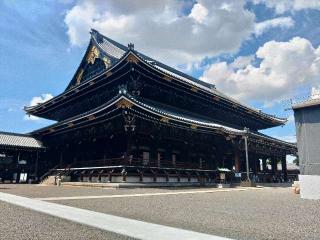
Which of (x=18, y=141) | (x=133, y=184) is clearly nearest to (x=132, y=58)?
(x=133, y=184)

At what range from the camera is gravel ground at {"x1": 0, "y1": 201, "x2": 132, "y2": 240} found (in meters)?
5.73

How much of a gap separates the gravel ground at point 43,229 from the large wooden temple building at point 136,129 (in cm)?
1359

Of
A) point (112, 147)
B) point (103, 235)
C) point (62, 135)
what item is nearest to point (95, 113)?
point (112, 147)

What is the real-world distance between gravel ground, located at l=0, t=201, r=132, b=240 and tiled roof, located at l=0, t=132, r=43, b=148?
24609 mm

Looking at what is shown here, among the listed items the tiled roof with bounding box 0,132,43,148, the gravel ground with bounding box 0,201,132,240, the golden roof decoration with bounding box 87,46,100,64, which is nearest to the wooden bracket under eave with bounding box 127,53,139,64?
the golden roof decoration with bounding box 87,46,100,64

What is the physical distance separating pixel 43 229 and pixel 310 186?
12.0 metres

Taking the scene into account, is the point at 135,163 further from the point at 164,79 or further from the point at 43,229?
the point at 43,229

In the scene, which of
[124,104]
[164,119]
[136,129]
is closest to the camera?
[124,104]

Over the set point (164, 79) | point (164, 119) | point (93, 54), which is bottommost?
point (164, 119)

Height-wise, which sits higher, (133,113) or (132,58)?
(132,58)

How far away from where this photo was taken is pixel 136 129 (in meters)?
23.0

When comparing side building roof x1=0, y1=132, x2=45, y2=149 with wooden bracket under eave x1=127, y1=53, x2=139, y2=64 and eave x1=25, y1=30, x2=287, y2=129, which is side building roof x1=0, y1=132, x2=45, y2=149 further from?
wooden bracket under eave x1=127, y1=53, x2=139, y2=64

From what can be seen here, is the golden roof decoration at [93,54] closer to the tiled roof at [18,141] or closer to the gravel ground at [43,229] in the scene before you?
the tiled roof at [18,141]

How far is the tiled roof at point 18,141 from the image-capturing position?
99.7 feet
